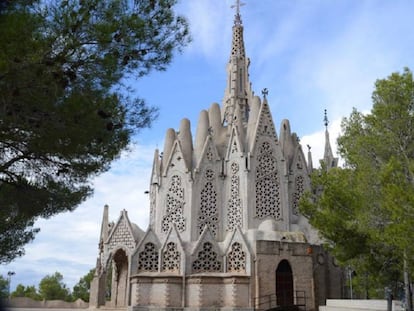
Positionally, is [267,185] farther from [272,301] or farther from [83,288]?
[83,288]

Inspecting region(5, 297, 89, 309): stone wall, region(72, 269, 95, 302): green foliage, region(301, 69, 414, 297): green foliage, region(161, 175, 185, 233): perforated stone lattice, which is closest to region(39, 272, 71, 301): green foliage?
region(72, 269, 95, 302): green foliage

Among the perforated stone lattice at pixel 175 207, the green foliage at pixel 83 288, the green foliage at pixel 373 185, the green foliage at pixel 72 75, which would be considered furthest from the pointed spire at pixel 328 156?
the green foliage at pixel 83 288

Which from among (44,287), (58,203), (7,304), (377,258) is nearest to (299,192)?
(377,258)

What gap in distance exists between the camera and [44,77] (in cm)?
847

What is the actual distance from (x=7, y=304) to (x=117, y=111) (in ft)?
22.6

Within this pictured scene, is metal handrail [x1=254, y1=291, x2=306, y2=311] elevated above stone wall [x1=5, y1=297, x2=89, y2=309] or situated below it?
above

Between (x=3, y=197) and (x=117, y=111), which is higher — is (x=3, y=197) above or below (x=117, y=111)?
below

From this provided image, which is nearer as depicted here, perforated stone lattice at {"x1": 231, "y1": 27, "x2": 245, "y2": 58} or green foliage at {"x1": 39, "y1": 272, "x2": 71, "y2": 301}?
perforated stone lattice at {"x1": 231, "y1": 27, "x2": 245, "y2": 58}

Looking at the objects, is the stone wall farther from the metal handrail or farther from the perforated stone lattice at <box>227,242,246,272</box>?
the metal handrail

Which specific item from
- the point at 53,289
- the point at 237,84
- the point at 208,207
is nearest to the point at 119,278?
the point at 208,207

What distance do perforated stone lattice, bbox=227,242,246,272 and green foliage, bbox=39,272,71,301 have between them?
38.9m

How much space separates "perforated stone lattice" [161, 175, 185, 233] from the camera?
2758 centimetres

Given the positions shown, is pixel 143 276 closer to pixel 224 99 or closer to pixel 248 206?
pixel 248 206

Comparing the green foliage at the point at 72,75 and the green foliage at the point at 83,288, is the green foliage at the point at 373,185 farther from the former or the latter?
the green foliage at the point at 83,288
